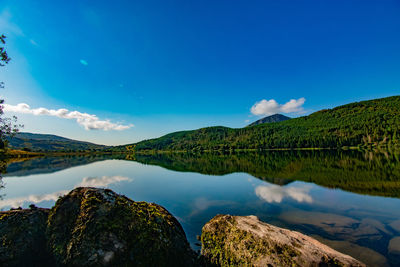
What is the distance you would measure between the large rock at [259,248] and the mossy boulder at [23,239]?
603 centimetres

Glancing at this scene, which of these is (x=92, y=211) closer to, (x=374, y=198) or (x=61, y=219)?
(x=61, y=219)

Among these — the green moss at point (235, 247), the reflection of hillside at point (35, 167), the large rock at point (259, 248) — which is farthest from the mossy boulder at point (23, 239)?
the reflection of hillside at point (35, 167)

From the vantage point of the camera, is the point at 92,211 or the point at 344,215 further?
the point at 344,215

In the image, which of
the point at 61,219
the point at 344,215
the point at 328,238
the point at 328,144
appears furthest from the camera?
the point at 328,144

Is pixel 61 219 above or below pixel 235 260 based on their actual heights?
above

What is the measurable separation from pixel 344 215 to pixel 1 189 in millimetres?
42551

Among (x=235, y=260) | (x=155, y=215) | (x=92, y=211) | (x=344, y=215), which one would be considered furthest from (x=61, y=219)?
(x=344, y=215)

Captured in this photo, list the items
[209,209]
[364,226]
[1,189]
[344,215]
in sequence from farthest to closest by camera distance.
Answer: [1,189], [209,209], [344,215], [364,226]

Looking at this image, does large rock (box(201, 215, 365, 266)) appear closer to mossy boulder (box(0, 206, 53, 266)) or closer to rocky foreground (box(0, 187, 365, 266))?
rocky foreground (box(0, 187, 365, 266))

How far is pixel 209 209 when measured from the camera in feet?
56.9

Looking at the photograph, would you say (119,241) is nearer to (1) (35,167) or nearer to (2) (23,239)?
(2) (23,239)

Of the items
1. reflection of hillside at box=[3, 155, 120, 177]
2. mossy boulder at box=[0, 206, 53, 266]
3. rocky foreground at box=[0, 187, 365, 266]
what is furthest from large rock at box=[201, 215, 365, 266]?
reflection of hillside at box=[3, 155, 120, 177]

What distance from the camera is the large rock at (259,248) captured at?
5.48 metres

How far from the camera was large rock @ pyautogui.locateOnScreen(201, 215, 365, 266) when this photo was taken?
18.0ft
